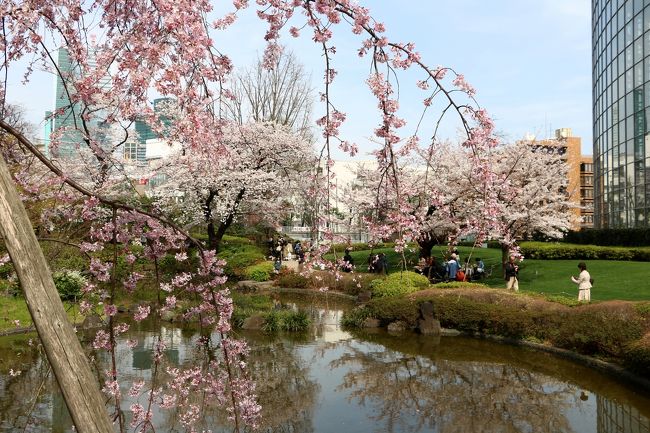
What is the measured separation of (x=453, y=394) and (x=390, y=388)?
118 cm

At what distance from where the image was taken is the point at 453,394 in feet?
33.4

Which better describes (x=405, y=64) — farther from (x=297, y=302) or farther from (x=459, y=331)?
(x=297, y=302)

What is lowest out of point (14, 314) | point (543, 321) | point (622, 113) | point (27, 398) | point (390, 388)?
Result: point (390, 388)

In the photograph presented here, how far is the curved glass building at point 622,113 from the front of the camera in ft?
88.2

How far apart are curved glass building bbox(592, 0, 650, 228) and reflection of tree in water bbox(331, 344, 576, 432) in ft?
63.7

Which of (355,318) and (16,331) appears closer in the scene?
(16,331)

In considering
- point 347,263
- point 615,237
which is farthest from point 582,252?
point 347,263

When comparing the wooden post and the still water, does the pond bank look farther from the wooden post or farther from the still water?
the wooden post

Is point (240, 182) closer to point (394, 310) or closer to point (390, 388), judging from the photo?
point (394, 310)

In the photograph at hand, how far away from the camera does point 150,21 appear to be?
3.88 metres

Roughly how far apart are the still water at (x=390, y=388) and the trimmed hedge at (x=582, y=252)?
13.7m

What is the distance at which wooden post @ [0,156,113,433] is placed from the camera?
69.2 inches

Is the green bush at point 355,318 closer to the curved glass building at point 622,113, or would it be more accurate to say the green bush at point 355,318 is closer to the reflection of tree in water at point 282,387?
the reflection of tree in water at point 282,387

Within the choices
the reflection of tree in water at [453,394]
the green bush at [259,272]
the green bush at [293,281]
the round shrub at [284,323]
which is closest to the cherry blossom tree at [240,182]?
the green bush at [259,272]
